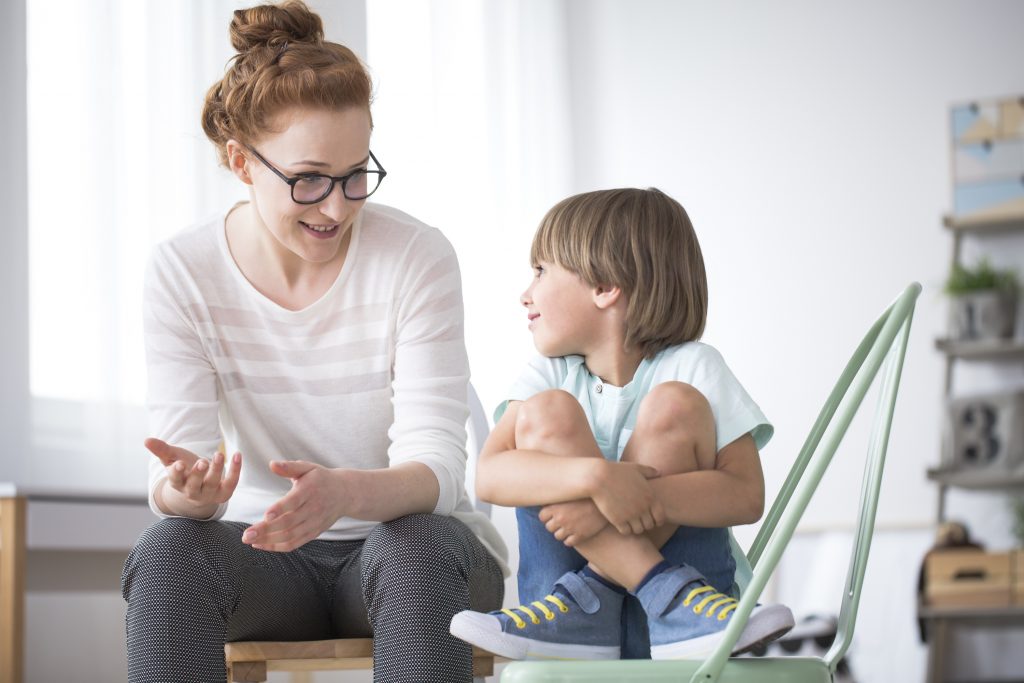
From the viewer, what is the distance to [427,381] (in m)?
1.34

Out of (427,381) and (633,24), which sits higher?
(633,24)

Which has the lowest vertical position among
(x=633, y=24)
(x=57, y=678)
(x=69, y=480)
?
(x=57, y=678)

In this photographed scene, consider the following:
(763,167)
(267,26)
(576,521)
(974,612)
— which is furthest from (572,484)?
(763,167)

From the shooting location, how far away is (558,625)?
0.98 metres

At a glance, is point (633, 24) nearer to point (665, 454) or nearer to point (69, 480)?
point (69, 480)

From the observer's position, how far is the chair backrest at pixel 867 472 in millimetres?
844

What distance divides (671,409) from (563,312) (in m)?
0.20

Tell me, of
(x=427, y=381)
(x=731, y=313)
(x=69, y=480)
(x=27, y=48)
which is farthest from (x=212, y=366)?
(x=731, y=313)

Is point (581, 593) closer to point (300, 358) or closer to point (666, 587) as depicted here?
point (666, 587)

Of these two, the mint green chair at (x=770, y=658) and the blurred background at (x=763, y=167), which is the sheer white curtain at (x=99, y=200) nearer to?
the blurred background at (x=763, y=167)

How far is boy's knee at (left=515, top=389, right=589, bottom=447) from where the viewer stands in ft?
3.45

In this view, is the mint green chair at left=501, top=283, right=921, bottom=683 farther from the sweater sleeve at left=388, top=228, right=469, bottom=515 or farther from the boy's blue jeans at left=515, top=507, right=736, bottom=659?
the sweater sleeve at left=388, top=228, right=469, bottom=515

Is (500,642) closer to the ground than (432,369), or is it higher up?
closer to the ground

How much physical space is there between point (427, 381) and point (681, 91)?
2.98 m
